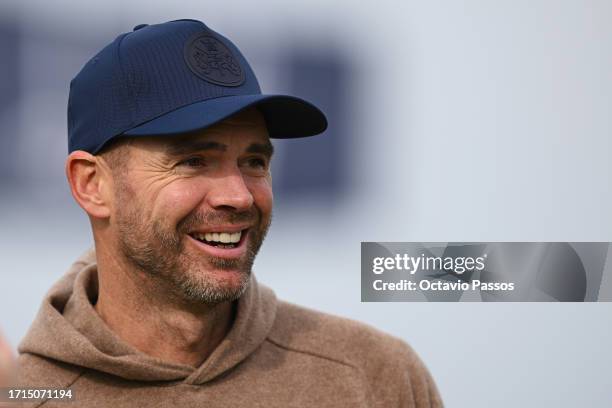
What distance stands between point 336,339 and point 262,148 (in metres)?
0.45

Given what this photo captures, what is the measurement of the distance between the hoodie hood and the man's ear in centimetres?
18

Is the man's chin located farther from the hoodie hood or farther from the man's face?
the hoodie hood

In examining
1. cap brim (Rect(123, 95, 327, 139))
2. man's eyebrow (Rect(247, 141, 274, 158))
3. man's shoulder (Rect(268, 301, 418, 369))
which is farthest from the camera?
man's shoulder (Rect(268, 301, 418, 369))

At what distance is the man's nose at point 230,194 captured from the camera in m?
1.50

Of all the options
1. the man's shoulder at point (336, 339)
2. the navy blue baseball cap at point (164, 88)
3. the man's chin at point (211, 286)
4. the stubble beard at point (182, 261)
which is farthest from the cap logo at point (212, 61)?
the man's shoulder at point (336, 339)

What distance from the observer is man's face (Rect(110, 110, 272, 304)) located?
59.1 inches

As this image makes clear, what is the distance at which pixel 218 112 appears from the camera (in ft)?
4.75

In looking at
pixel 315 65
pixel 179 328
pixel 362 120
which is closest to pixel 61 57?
pixel 315 65

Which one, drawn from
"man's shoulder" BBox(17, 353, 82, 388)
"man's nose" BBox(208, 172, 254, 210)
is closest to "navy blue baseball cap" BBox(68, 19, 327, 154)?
"man's nose" BBox(208, 172, 254, 210)

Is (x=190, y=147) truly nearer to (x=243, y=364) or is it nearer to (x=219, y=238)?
(x=219, y=238)

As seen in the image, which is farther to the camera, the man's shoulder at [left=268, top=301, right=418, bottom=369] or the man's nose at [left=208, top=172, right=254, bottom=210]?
the man's shoulder at [left=268, top=301, right=418, bottom=369]

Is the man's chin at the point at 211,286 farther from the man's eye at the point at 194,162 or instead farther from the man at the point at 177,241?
the man's eye at the point at 194,162

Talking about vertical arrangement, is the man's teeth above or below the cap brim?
below

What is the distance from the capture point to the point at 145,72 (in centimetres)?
151
